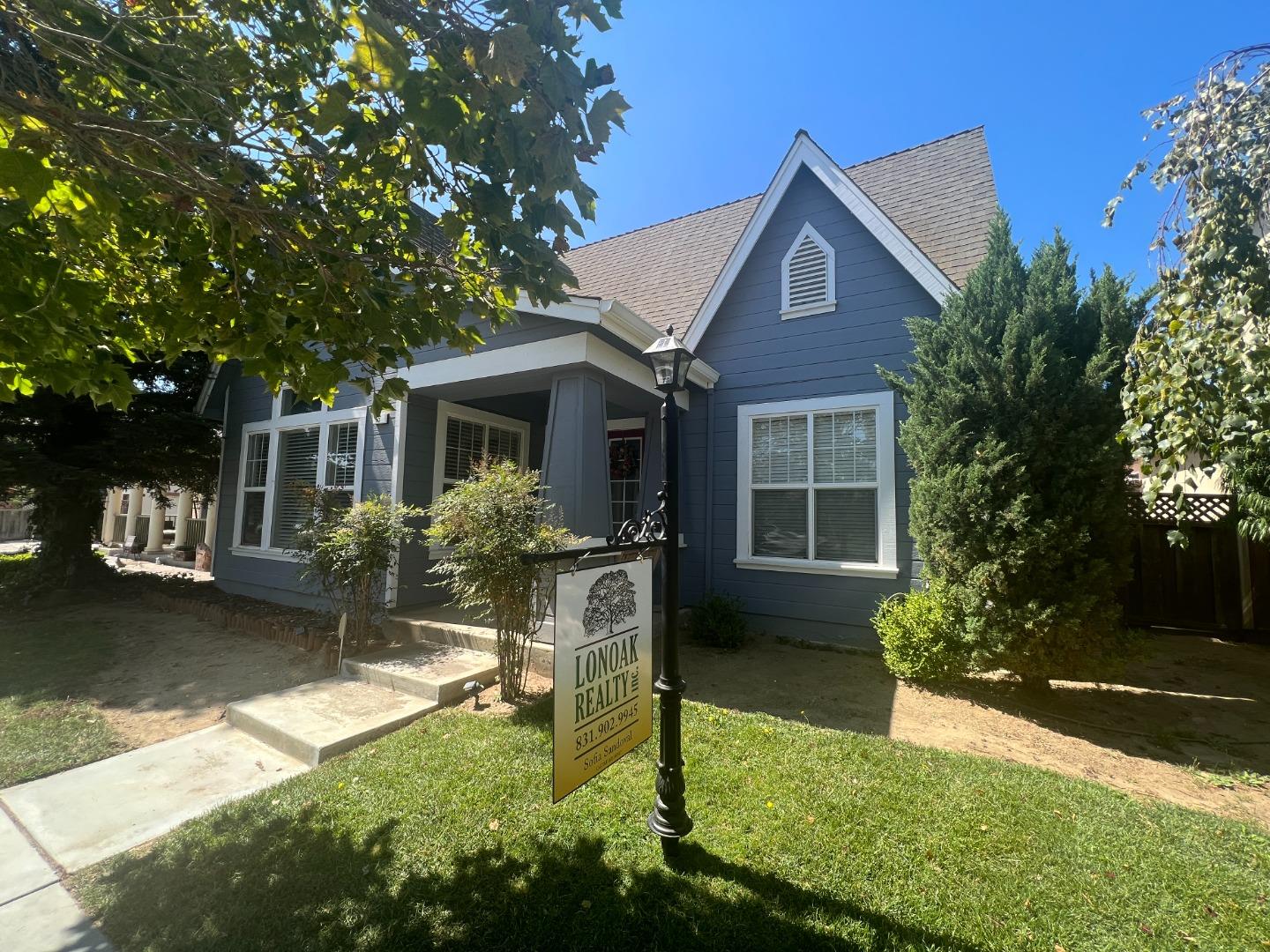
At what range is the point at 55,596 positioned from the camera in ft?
29.0

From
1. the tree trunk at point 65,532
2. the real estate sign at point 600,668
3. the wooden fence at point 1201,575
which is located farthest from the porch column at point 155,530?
the wooden fence at point 1201,575

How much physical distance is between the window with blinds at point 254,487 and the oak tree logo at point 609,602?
9.17m

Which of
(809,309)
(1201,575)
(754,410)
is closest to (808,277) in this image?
(809,309)

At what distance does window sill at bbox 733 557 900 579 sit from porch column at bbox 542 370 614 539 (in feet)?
8.01

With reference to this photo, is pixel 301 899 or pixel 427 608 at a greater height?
pixel 427 608

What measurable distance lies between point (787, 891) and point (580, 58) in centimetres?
377

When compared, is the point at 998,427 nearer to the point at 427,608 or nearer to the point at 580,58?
the point at 580,58

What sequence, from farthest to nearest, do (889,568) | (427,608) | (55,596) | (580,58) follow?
(55,596), (427,608), (889,568), (580,58)

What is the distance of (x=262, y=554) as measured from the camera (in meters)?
8.89

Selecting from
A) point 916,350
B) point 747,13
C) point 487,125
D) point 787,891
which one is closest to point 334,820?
point 787,891

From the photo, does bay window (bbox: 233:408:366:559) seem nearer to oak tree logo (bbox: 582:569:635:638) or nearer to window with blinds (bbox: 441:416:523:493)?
window with blinds (bbox: 441:416:523:493)

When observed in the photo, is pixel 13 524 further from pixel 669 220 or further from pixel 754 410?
pixel 754 410

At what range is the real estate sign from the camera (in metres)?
2.27

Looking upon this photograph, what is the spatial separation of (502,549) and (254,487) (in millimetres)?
7518
